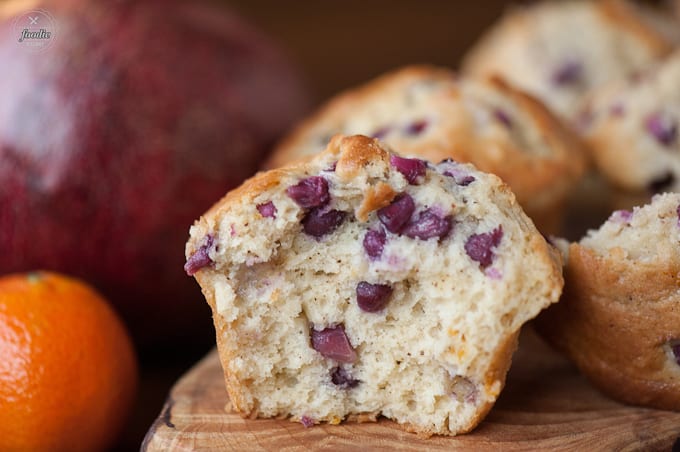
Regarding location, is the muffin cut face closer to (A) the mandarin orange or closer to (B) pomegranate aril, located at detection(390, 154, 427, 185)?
(B) pomegranate aril, located at detection(390, 154, 427, 185)

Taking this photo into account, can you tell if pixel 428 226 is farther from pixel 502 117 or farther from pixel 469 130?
pixel 502 117

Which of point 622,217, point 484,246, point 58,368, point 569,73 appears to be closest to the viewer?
point 484,246

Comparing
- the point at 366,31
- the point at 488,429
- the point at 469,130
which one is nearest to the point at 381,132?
the point at 469,130

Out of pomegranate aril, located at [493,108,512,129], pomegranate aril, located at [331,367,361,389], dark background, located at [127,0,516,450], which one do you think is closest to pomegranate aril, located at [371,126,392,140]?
pomegranate aril, located at [493,108,512,129]

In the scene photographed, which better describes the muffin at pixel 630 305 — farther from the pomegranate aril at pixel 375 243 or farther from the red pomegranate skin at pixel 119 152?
the red pomegranate skin at pixel 119 152

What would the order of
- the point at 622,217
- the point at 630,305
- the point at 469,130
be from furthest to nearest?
the point at 469,130
the point at 622,217
the point at 630,305

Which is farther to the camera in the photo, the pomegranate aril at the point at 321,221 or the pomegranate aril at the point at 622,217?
the pomegranate aril at the point at 622,217

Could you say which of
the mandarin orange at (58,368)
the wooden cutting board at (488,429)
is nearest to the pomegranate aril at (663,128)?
the wooden cutting board at (488,429)
